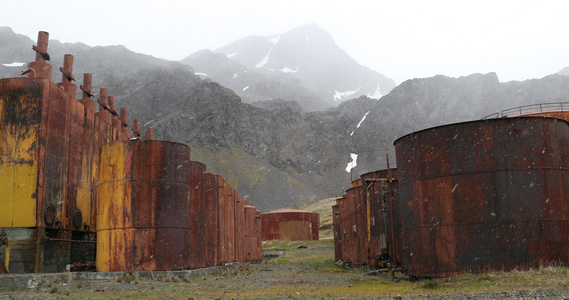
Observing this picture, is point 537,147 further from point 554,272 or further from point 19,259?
point 19,259

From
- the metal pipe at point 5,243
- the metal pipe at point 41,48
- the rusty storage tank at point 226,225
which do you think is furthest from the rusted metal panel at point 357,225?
the metal pipe at point 41,48

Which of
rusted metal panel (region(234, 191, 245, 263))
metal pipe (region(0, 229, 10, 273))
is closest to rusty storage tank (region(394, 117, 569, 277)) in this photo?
metal pipe (region(0, 229, 10, 273))

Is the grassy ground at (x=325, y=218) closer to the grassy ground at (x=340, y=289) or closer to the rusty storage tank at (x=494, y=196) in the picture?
the rusty storage tank at (x=494, y=196)

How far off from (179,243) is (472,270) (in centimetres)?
1080

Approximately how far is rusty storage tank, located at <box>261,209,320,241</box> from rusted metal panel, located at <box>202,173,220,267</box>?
35876mm

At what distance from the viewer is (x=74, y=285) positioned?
14.9 m

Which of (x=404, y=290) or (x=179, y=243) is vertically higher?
(x=179, y=243)

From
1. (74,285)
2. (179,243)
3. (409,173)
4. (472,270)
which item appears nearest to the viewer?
(472,270)

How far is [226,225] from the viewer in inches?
1081

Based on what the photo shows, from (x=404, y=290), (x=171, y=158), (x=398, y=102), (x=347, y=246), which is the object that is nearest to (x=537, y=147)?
(x=404, y=290)

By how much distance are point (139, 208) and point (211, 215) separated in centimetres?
653

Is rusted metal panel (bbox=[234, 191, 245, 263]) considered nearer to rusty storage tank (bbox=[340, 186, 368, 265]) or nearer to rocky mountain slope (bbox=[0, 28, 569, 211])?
rusty storage tank (bbox=[340, 186, 368, 265])

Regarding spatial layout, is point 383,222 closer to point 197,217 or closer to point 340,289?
point 340,289

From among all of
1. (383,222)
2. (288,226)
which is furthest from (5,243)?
(288,226)
